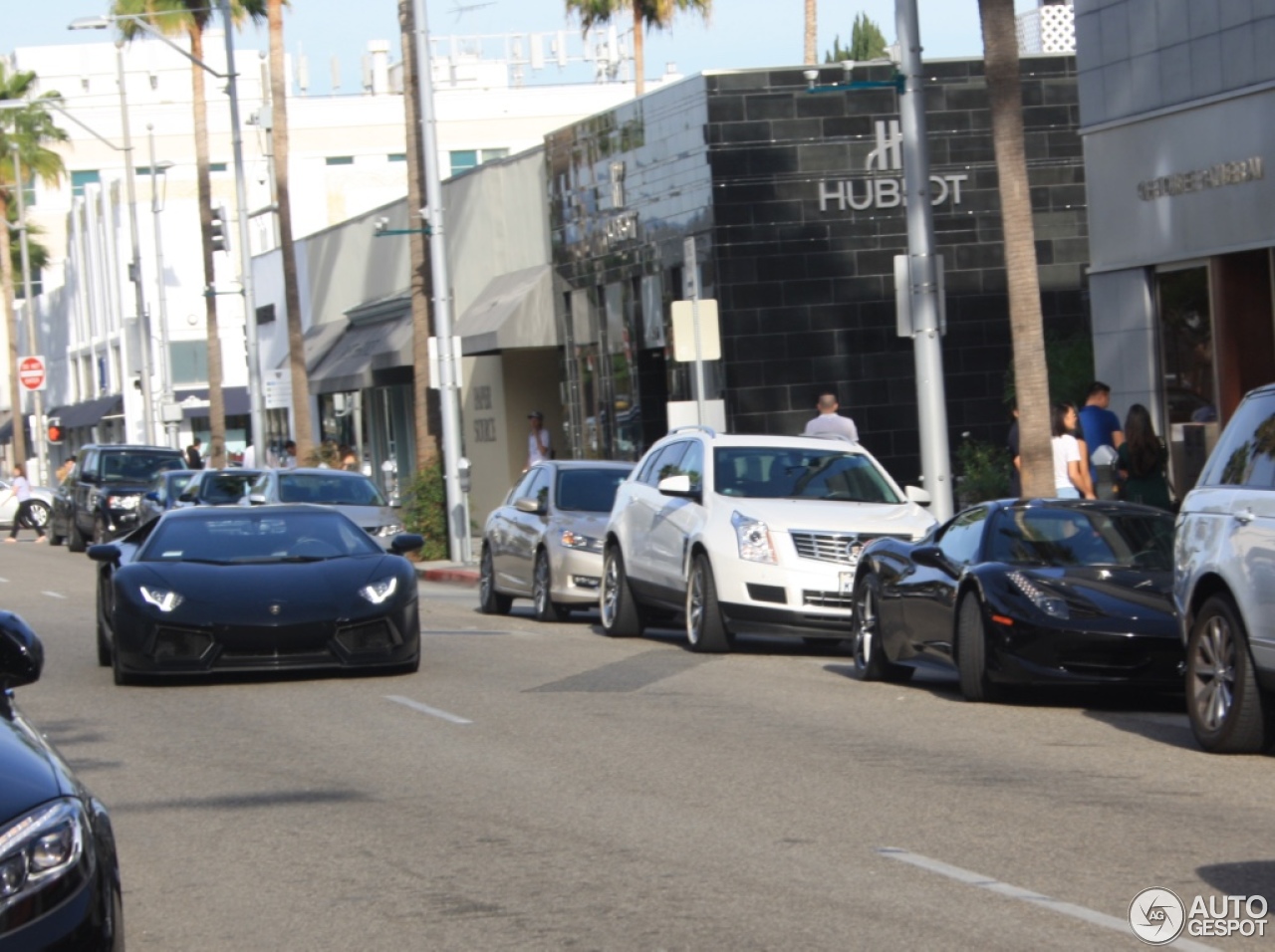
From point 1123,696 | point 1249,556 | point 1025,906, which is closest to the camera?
point 1025,906

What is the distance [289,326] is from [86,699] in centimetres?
2564

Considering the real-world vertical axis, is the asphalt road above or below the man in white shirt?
below

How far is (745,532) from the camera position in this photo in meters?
16.6

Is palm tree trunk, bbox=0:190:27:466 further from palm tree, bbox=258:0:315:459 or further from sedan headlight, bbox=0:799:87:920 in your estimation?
sedan headlight, bbox=0:799:87:920

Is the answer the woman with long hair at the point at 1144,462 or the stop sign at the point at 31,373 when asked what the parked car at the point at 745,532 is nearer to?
the woman with long hair at the point at 1144,462

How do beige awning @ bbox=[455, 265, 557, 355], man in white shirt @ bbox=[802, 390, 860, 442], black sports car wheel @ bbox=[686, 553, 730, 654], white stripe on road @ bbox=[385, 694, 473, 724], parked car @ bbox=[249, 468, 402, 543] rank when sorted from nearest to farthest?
white stripe on road @ bbox=[385, 694, 473, 724] < black sports car wheel @ bbox=[686, 553, 730, 654] < man in white shirt @ bbox=[802, 390, 860, 442] < parked car @ bbox=[249, 468, 402, 543] < beige awning @ bbox=[455, 265, 557, 355]

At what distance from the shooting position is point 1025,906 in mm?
7059

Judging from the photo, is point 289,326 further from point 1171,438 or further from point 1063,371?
point 1171,438

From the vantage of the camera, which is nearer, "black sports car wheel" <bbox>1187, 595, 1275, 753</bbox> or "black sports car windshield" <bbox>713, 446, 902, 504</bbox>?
"black sports car wheel" <bbox>1187, 595, 1275, 753</bbox>

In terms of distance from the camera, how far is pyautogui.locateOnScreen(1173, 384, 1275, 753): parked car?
33.0ft

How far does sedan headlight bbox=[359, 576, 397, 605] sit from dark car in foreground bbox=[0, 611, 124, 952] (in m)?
9.45

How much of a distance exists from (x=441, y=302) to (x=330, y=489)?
3342 millimetres

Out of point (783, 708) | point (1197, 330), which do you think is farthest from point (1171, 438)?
point (783, 708)

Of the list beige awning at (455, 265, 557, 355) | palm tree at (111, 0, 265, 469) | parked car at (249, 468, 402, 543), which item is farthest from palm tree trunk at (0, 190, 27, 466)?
parked car at (249, 468, 402, 543)
